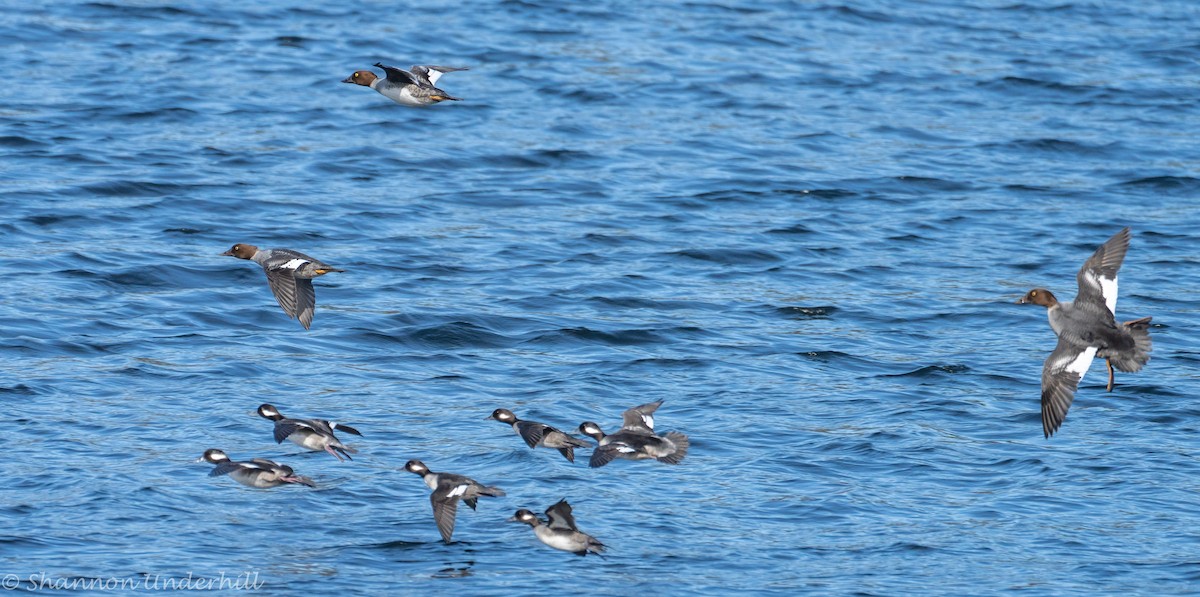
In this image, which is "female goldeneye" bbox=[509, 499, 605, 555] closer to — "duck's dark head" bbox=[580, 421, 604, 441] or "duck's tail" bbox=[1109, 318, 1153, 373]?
"duck's dark head" bbox=[580, 421, 604, 441]

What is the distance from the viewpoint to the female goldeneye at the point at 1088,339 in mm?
12195

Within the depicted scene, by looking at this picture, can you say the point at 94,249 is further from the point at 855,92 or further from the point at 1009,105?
the point at 1009,105

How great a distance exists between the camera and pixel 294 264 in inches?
573

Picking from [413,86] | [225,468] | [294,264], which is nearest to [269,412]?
[225,468]

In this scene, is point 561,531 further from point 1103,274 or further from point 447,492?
point 1103,274

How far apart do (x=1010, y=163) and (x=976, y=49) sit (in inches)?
248

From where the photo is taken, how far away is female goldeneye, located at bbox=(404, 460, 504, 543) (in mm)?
12078

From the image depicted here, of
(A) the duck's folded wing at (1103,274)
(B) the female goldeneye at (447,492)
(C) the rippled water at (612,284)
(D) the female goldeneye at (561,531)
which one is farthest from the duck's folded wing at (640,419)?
(A) the duck's folded wing at (1103,274)

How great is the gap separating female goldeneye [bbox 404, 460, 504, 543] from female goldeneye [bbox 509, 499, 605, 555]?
38cm

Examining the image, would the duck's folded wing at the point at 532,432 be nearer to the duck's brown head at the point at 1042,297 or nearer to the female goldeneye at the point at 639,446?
the female goldeneye at the point at 639,446

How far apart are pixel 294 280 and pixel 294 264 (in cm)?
14

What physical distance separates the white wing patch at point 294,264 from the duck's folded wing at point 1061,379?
6097 mm

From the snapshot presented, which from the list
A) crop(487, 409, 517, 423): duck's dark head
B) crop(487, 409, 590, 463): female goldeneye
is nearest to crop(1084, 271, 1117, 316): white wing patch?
crop(487, 409, 590, 463): female goldeneye

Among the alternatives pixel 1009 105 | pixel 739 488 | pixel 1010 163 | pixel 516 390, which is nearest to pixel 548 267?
pixel 516 390
